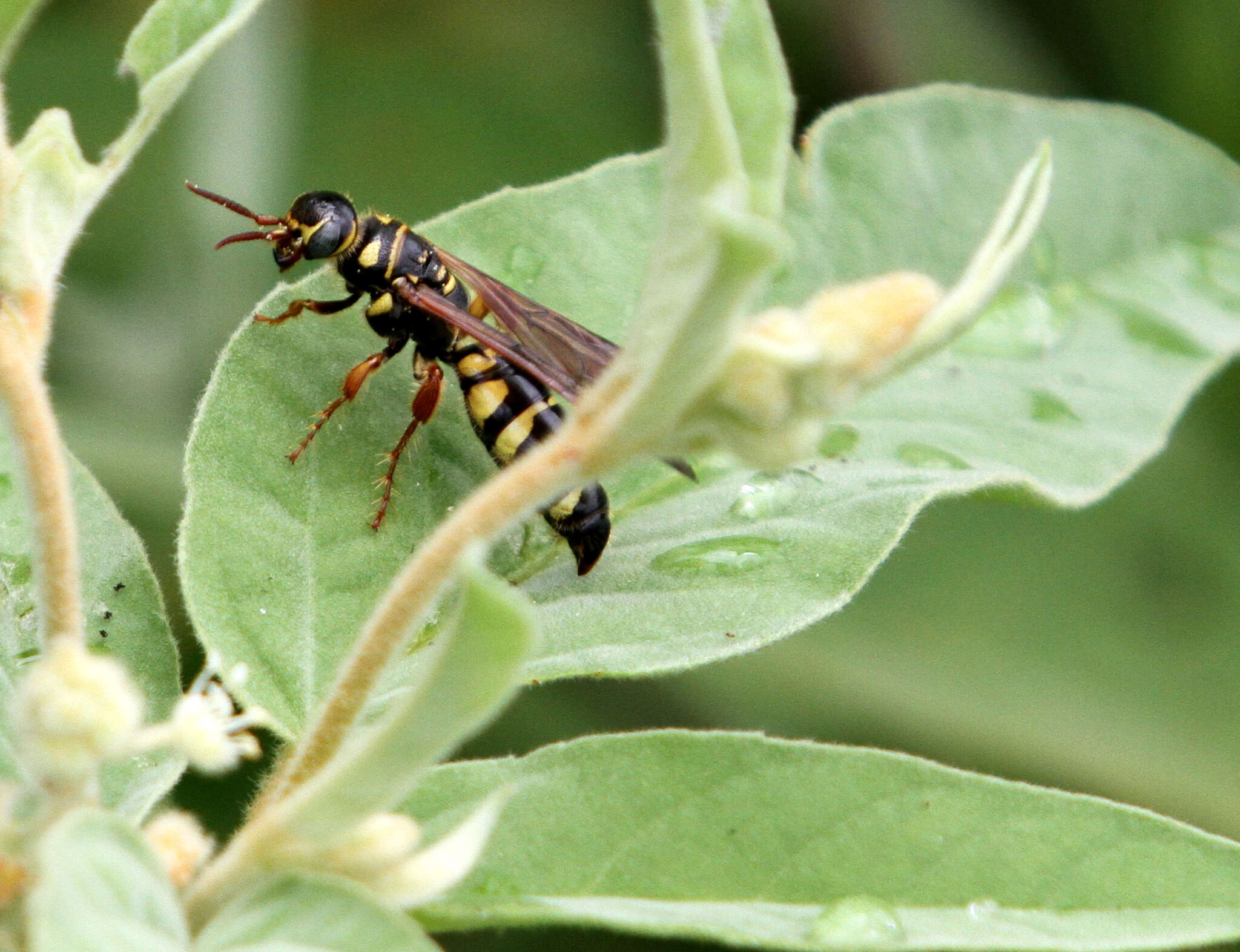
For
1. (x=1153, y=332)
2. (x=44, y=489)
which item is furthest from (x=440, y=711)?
(x=1153, y=332)

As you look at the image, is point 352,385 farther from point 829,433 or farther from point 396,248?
point 829,433

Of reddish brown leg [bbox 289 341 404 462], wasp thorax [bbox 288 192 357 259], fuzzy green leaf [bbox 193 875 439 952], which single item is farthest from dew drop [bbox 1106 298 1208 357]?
fuzzy green leaf [bbox 193 875 439 952]

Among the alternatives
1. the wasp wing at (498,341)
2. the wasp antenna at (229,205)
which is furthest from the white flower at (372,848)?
the wasp antenna at (229,205)

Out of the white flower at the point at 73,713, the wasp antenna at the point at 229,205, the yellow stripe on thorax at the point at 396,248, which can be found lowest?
the yellow stripe on thorax at the point at 396,248

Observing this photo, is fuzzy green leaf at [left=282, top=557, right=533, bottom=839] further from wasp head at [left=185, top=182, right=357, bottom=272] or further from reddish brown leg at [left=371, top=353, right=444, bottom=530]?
wasp head at [left=185, top=182, right=357, bottom=272]

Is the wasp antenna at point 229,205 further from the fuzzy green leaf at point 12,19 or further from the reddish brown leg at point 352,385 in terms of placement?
the fuzzy green leaf at point 12,19

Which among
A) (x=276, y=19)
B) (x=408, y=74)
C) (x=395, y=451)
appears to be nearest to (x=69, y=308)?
(x=276, y=19)

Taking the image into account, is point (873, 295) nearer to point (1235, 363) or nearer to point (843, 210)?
point (843, 210)
